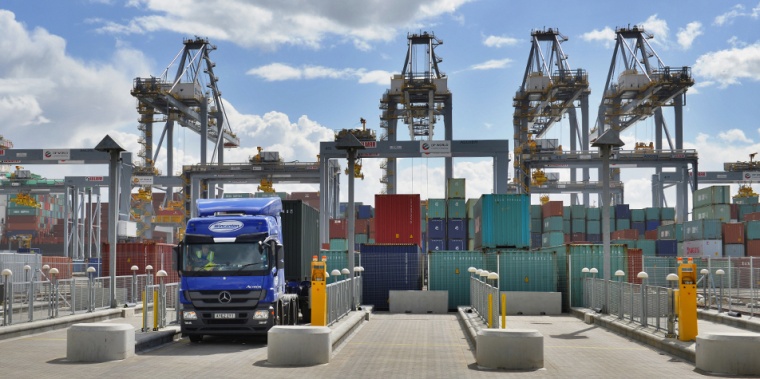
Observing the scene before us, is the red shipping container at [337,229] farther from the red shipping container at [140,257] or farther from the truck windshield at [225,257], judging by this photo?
the truck windshield at [225,257]

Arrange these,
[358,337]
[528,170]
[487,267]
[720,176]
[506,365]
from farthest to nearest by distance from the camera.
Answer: [720,176] < [528,170] < [487,267] < [358,337] < [506,365]

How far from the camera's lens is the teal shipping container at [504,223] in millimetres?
33750

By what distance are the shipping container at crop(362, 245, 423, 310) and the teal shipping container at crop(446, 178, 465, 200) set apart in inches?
718

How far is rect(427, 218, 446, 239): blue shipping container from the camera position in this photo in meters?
47.8

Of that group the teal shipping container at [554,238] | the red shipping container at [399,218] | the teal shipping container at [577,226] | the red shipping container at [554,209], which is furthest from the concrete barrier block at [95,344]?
the teal shipping container at [577,226]

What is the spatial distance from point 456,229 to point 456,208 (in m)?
1.28

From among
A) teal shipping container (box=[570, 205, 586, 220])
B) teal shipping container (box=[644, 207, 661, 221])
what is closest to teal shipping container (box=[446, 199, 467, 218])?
teal shipping container (box=[570, 205, 586, 220])

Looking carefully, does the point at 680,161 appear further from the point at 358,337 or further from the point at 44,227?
the point at 44,227

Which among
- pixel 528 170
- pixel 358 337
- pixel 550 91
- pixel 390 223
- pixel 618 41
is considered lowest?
pixel 358 337

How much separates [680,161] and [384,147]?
26376 millimetres

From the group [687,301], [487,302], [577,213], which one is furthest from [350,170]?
[577,213]

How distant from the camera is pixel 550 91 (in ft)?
229

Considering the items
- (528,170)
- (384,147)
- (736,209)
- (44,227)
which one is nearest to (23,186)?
(384,147)

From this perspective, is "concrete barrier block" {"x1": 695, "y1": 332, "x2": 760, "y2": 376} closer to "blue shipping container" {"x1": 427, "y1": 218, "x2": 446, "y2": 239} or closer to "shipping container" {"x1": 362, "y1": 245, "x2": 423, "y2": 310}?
"shipping container" {"x1": 362, "y1": 245, "x2": 423, "y2": 310}
